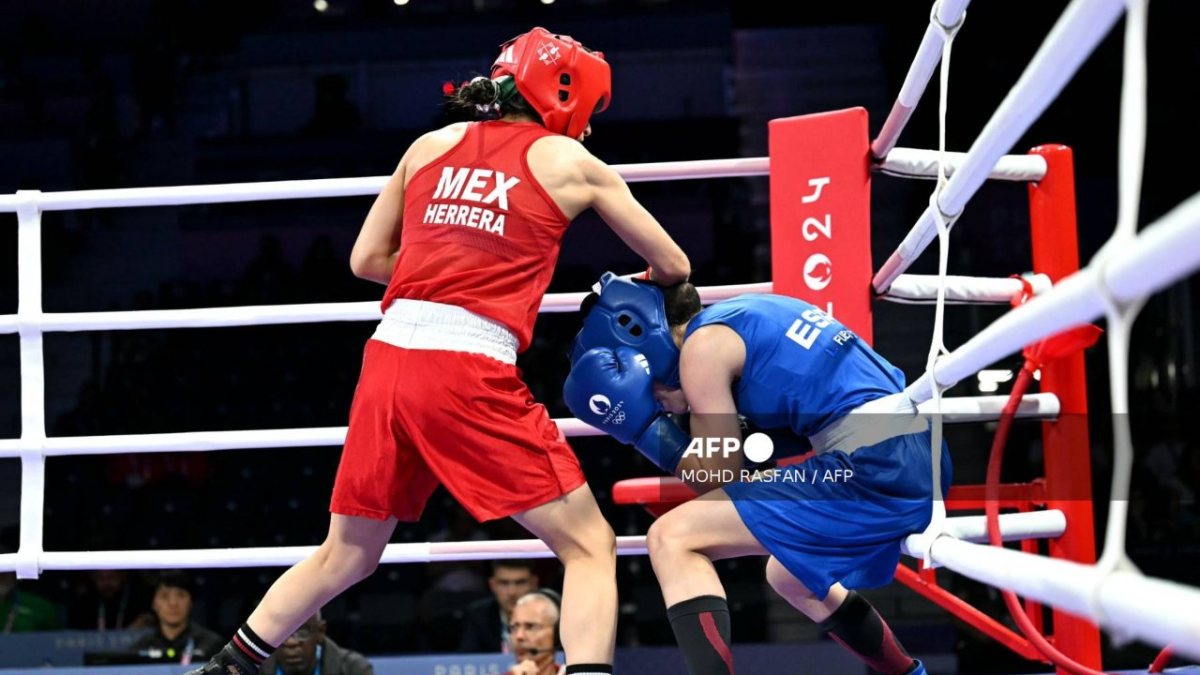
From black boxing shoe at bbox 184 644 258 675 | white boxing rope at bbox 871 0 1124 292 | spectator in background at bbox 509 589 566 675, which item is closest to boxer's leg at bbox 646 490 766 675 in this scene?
white boxing rope at bbox 871 0 1124 292

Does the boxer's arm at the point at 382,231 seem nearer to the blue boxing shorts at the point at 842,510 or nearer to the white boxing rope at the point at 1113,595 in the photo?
the blue boxing shorts at the point at 842,510

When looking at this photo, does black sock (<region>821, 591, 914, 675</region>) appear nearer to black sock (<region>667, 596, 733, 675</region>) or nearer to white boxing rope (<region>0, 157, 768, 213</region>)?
black sock (<region>667, 596, 733, 675</region>)

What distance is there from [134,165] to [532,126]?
830cm

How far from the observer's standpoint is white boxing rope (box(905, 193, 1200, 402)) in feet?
2.46

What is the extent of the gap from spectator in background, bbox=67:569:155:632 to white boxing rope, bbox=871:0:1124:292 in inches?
183

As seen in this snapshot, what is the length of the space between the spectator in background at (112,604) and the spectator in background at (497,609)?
1.58m

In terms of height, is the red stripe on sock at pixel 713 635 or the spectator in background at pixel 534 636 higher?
the red stripe on sock at pixel 713 635

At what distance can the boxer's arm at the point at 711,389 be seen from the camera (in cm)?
208

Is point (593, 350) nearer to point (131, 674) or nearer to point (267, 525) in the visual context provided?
point (131, 674)

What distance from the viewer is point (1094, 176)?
7.68m

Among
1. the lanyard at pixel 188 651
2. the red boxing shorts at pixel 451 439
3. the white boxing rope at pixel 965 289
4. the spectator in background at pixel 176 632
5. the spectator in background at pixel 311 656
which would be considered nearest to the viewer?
the red boxing shorts at pixel 451 439

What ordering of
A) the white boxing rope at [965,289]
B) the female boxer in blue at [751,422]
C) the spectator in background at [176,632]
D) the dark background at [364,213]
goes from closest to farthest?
the female boxer in blue at [751,422] → the white boxing rope at [965,289] → the spectator in background at [176,632] → the dark background at [364,213]

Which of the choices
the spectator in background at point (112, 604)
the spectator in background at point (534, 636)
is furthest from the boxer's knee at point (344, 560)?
the spectator in background at point (112, 604)

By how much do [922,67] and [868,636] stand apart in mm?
1045
